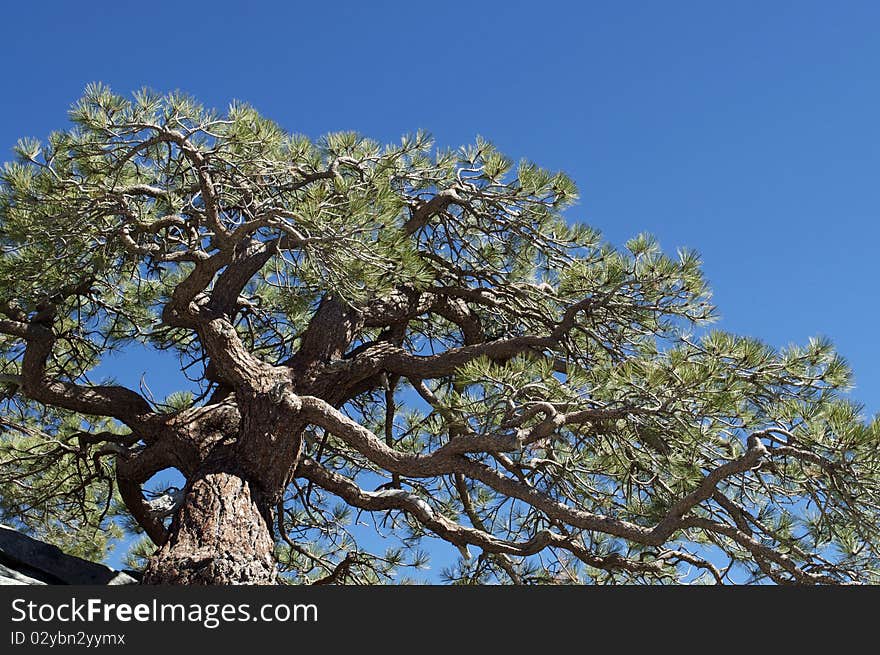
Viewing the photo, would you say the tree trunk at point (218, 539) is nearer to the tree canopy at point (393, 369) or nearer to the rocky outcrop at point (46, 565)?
the tree canopy at point (393, 369)

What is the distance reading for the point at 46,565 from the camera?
3.91 metres

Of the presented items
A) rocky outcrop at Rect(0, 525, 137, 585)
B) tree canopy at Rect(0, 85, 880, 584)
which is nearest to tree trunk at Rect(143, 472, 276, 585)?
tree canopy at Rect(0, 85, 880, 584)

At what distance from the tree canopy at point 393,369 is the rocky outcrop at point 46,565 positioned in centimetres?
33

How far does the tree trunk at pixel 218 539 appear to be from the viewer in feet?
10.2

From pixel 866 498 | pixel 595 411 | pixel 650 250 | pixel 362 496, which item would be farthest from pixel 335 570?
pixel 866 498

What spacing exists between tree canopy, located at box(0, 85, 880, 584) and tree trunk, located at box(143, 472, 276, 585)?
0.01 metres

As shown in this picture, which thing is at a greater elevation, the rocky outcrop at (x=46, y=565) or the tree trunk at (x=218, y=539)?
the rocky outcrop at (x=46, y=565)

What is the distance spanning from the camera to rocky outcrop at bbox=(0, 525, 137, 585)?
3791 millimetres

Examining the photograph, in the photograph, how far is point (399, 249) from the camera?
3498mm

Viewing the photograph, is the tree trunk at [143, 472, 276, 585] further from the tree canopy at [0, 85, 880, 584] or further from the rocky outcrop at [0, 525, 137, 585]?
the rocky outcrop at [0, 525, 137, 585]

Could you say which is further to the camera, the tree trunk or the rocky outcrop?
the rocky outcrop

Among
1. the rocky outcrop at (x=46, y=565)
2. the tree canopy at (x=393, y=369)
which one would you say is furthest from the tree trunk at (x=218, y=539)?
the rocky outcrop at (x=46, y=565)

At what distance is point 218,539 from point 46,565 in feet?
4.02

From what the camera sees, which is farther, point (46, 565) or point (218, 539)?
point (46, 565)
